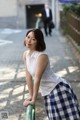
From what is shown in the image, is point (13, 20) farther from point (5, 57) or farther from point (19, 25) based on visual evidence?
point (5, 57)

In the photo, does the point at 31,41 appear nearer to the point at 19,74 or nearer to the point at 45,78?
the point at 45,78

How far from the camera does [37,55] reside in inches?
167

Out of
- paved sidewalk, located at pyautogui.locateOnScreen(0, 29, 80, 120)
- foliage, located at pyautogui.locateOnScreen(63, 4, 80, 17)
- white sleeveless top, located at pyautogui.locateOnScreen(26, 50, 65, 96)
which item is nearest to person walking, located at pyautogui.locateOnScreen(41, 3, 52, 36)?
foliage, located at pyautogui.locateOnScreen(63, 4, 80, 17)

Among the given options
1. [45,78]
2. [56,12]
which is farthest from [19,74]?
[56,12]

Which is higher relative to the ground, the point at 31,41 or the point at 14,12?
the point at 31,41

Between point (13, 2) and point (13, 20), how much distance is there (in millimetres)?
1539

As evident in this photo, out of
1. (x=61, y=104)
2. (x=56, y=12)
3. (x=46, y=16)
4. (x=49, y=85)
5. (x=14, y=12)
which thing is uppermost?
(x=49, y=85)

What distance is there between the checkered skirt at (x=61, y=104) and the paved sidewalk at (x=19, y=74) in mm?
1932

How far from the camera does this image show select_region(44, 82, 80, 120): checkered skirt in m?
4.29

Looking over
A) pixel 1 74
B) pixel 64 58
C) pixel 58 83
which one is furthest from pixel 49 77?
pixel 64 58

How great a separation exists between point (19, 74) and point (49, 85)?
566cm

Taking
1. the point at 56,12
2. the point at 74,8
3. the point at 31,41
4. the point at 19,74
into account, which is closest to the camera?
the point at 31,41

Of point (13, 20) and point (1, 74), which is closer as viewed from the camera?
point (1, 74)

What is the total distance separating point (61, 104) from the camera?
4.29 m
